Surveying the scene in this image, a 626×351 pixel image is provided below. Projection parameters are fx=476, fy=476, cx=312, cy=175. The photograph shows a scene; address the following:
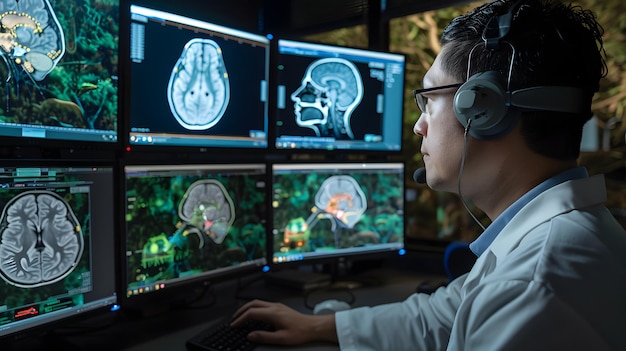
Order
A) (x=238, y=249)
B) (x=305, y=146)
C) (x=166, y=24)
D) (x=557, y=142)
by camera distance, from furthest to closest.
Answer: (x=305, y=146) → (x=238, y=249) → (x=166, y=24) → (x=557, y=142)

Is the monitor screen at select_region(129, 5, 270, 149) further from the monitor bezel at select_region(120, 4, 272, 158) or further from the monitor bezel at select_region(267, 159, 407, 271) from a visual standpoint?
the monitor bezel at select_region(267, 159, 407, 271)

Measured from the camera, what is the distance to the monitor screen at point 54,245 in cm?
97

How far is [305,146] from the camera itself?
66.2 inches

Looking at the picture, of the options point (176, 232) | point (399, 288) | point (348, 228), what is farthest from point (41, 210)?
point (399, 288)

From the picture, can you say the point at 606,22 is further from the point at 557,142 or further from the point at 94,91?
the point at 94,91

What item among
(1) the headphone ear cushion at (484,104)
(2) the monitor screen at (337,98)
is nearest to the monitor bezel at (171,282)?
(2) the monitor screen at (337,98)

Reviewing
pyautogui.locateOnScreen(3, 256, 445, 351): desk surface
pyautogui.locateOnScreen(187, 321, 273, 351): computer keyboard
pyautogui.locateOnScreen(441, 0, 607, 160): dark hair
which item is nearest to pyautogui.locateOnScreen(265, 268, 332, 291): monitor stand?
pyautogui.locateOnScreen(3, 256, 445, 351): desk surface

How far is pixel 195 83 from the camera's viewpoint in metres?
1.38

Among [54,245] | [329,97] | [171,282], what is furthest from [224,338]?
[329,97]

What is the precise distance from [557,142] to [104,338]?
1129mm

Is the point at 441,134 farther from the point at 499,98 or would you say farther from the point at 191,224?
the point at 191,224

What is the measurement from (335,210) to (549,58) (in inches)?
38.4

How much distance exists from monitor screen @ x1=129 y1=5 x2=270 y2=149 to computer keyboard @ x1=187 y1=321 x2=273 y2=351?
1.72 feet

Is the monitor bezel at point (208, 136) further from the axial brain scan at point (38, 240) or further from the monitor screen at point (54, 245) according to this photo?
the axial brain scan at point (38, 240)
